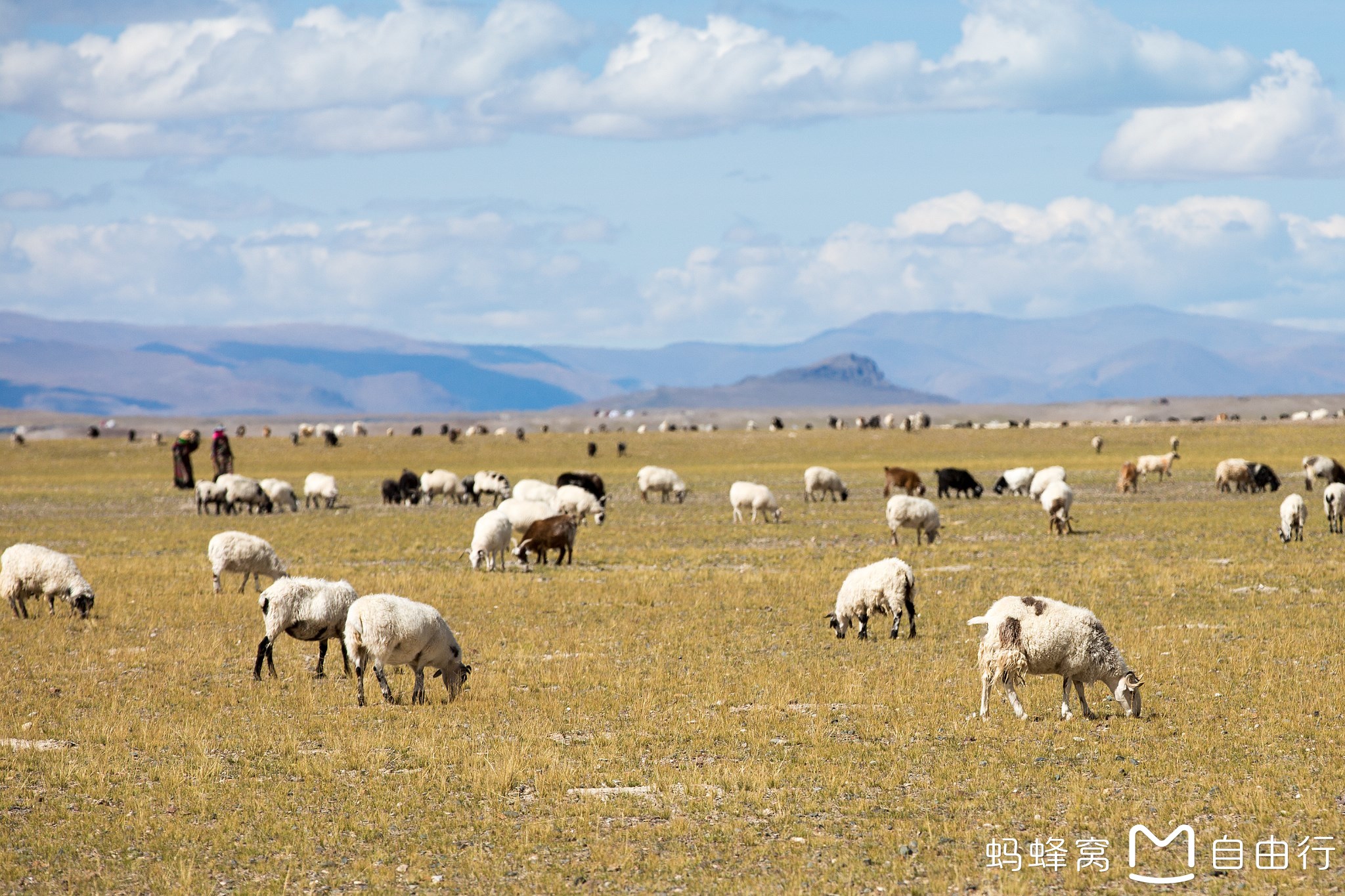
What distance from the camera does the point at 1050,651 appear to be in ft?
42.3

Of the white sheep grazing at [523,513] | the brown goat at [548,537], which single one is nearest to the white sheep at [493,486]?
the white sheep grazing at [523,513]

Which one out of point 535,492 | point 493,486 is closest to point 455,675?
point 535,492

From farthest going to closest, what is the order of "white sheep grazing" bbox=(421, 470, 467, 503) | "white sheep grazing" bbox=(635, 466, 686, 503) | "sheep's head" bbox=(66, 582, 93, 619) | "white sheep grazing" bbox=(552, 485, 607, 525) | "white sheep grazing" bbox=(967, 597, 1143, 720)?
"white sheep grazing" bbox=(421, 470, 467, 503) → "white sheep grazing" bbox=(635, 466, 686, 503) → "white sheep grazing" bbox=(552, 485, 607, 525) → "sheep's head" bbox=(66, 582, 93, 619) → "white sheep grazing" bbox=(967, 597, 1143, 720)

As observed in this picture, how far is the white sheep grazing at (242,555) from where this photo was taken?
22594 millimetres

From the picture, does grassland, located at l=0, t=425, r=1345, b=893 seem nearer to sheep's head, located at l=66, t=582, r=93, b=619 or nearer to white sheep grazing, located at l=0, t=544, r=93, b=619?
sheep's head, located at l=66, t=582, r=93, b=619

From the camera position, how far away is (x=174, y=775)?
11.2m

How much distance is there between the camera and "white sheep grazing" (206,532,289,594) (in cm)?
2259

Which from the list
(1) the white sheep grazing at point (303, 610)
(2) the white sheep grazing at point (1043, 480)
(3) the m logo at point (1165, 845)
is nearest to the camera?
(3) the m logo at point (1165, 845)

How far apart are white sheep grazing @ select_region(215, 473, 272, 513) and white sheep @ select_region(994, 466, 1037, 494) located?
27506mm

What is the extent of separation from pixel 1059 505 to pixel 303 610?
73.4ft

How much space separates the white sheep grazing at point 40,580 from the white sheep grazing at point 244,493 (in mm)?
24373

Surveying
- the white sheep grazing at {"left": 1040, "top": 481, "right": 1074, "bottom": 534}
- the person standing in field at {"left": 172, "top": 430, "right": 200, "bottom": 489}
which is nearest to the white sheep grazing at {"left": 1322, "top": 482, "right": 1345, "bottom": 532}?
the white sheep grazing at {"left": 1040, "top": 481, "right": 1074, "bottom": 534}

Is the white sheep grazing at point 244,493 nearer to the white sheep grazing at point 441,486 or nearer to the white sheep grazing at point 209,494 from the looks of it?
the white sheep grazing at point 209,494

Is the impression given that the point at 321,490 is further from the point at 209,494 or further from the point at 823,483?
the point at 823,483
